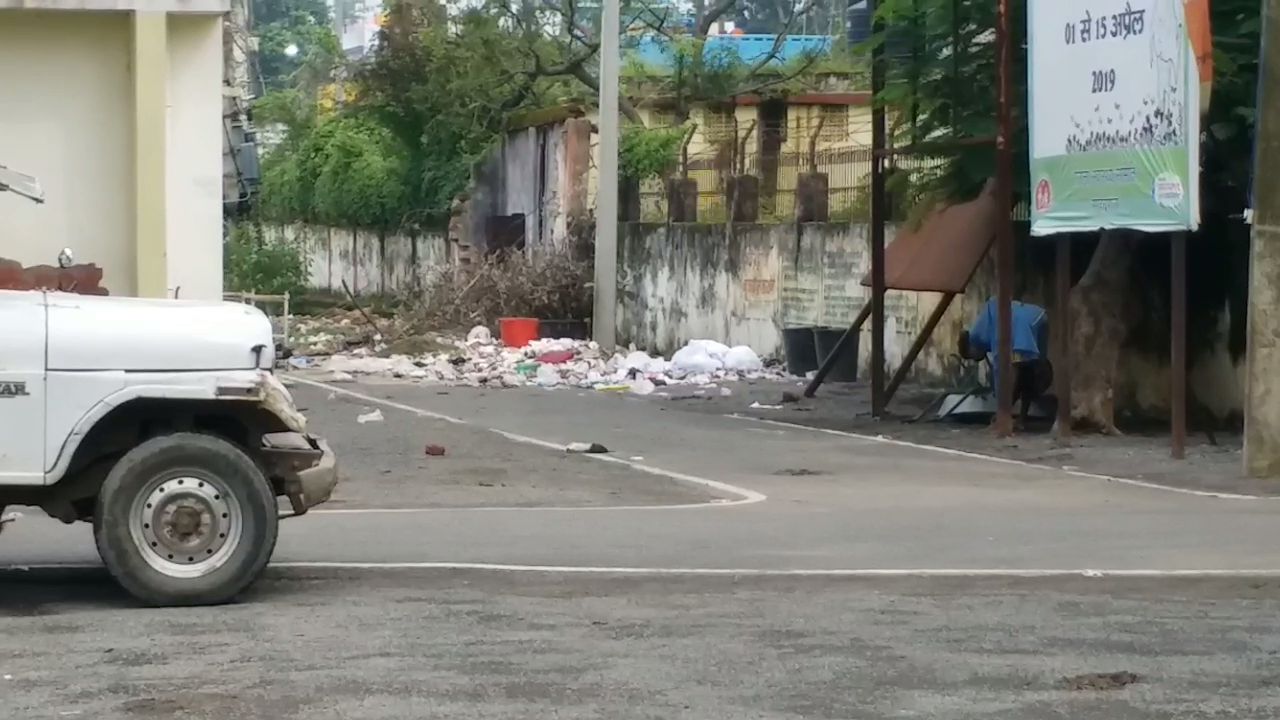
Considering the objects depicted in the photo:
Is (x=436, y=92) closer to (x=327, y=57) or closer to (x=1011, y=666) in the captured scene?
(x=327, y=57)

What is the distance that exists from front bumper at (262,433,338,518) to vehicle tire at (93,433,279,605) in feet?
1.09

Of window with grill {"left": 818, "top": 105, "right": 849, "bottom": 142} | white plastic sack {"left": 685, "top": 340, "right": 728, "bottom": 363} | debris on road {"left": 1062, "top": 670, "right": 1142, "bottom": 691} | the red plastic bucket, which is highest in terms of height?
window with grill {"left": 818, "top": 105, "right": 849, "bottom": 142}

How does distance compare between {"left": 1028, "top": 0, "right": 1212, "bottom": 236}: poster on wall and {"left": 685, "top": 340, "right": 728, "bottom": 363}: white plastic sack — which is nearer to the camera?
{"left": 1028, "top": 0, "right": 1212, "bottom": 236}: poster on wall

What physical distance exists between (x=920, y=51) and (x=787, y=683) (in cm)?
1358

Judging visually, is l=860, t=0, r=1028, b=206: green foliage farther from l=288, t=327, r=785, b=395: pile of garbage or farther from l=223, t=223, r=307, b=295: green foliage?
l=223, t=223, r=307, b=295: green foliage

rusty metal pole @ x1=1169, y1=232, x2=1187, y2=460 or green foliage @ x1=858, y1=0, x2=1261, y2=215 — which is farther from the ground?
green foliage @ x1=858, y1=0, x2=1261, y2=215

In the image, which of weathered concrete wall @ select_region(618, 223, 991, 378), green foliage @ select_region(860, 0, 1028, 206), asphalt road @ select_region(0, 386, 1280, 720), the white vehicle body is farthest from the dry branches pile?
the white vehicle body

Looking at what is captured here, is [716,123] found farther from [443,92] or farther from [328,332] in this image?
[443,92]

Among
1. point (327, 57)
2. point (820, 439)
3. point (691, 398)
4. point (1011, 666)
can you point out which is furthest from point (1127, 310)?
point (327, 57)

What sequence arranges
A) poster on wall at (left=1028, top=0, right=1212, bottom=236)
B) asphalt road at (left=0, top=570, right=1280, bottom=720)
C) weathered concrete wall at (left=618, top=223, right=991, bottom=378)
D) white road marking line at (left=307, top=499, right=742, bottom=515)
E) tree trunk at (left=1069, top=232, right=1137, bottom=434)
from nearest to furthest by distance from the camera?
asphalt road at (left=0, top=570, right=1280, bottom=720)
white road marking line at (left=307, top=499, right=742, bottom=515)
poster on wall at (left=1028, top=0, right=1212, bottom=236)
tree trunk at (left=1069, top=232, right=1137, bottom=434)
weathered concrete wall at (left=618, top=223, right=991, bottom=378)

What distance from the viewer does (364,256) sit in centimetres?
5197

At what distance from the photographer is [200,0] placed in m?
14.6

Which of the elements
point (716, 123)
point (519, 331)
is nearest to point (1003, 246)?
point (519, 331)

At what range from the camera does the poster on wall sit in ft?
53.8
